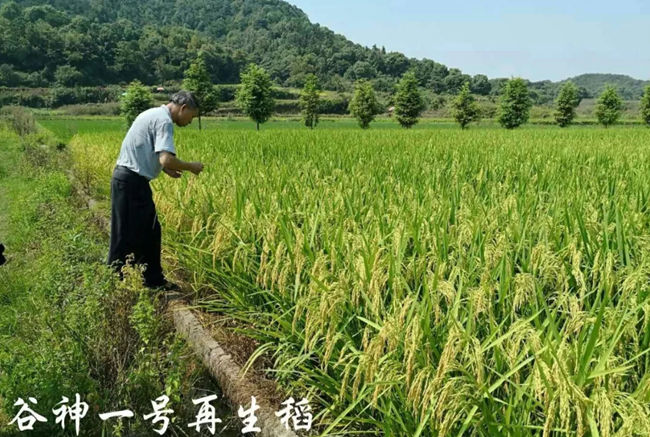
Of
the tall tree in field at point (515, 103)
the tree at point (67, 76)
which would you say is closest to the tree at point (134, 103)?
the tall tree in field at point (515, 103)

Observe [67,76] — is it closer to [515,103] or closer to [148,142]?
[515,103]

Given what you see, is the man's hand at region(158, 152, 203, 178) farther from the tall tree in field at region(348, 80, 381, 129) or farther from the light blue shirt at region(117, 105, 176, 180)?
the tall tree in field at region(348, 80, 381, 129)

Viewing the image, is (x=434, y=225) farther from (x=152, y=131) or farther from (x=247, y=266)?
(x=152, y=131)

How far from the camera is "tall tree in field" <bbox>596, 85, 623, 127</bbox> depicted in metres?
39.1

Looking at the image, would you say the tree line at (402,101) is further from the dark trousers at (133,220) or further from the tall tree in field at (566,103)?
the dark trousers at (133,220)

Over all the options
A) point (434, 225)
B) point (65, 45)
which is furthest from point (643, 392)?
point (65, 45)

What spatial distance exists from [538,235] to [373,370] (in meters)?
1.50

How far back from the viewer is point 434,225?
270 centimetres

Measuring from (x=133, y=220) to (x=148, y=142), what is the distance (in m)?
0.64

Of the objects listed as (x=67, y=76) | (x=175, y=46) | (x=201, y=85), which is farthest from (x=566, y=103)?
(x=175, y=46)

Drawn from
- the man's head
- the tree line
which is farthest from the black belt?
the tree line

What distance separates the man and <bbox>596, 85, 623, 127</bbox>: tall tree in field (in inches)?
1672

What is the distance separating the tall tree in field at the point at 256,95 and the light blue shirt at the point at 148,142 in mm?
30422

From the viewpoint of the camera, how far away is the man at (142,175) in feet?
13.1
